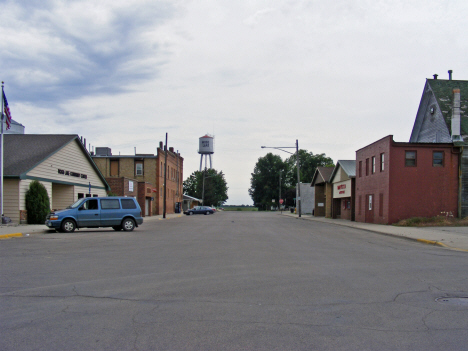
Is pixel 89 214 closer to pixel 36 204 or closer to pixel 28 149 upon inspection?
pixel 36 204

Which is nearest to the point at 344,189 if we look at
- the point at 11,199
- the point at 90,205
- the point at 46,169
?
the point at 46,169

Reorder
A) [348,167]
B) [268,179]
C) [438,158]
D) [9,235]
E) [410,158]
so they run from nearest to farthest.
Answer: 1. [9,235]
2. [438,158]
3. [410,158]
4. [348,167]
5. [268,179]

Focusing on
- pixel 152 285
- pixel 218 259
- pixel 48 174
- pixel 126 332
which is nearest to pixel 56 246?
pixel 218 259

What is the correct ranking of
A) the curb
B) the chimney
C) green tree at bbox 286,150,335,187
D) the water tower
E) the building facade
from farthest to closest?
1. green tree at bbox 286,150,335,187
2. the water tower
3. the building facade
4. the chimney
5. the curb

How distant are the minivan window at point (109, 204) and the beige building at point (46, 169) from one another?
611 centimetres

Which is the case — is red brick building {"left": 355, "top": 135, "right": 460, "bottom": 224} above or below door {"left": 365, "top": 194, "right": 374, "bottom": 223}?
above

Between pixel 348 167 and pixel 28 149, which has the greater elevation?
pixel 28 149

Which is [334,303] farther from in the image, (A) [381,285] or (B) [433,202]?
(B) [433,202]

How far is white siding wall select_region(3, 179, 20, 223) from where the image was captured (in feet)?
82.3

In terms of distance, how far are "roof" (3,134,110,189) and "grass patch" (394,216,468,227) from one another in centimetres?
2384

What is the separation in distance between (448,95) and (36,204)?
33.3m

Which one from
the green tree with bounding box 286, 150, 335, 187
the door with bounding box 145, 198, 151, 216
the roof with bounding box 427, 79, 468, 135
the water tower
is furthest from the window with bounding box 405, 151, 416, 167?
the green tree with bounding box 286, 150, 335, 187

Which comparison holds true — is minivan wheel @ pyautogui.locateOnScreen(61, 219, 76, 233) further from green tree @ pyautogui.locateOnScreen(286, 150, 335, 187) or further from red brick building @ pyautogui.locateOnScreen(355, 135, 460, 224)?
green tree @ pyautogui.locateOnScreen(286, 150, 335, 187)

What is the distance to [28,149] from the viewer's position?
28562mm
